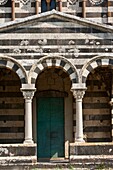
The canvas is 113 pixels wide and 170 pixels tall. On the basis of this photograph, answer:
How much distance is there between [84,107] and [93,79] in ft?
4.32

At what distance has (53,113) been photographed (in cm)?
2322

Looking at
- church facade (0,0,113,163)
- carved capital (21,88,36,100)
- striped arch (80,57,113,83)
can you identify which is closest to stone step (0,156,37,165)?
church facade (0,0,113,163)

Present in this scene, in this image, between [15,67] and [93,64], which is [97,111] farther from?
[15,67]

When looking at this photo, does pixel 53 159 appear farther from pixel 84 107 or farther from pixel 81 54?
pixel 81 54

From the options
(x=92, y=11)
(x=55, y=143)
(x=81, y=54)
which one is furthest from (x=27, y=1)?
(x=55, y=143)

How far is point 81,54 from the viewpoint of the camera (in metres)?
20.8

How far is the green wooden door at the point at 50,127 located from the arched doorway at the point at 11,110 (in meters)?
0.84

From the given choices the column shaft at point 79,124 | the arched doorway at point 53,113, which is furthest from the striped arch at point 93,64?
the arched doorway at point 53,113

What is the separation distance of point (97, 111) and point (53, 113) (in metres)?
1.96

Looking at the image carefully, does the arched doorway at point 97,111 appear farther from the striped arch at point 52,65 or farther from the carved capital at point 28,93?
the carved capital at point 28,93

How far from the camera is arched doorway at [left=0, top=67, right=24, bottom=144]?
2308 centimetres

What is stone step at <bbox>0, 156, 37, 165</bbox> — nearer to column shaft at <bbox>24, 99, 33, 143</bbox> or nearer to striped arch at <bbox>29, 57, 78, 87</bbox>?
column shaft at <bbox>24, 99, 33, 143</bbox>

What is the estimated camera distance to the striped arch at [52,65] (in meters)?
20.6

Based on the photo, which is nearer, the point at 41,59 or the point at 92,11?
the point at 41,59
